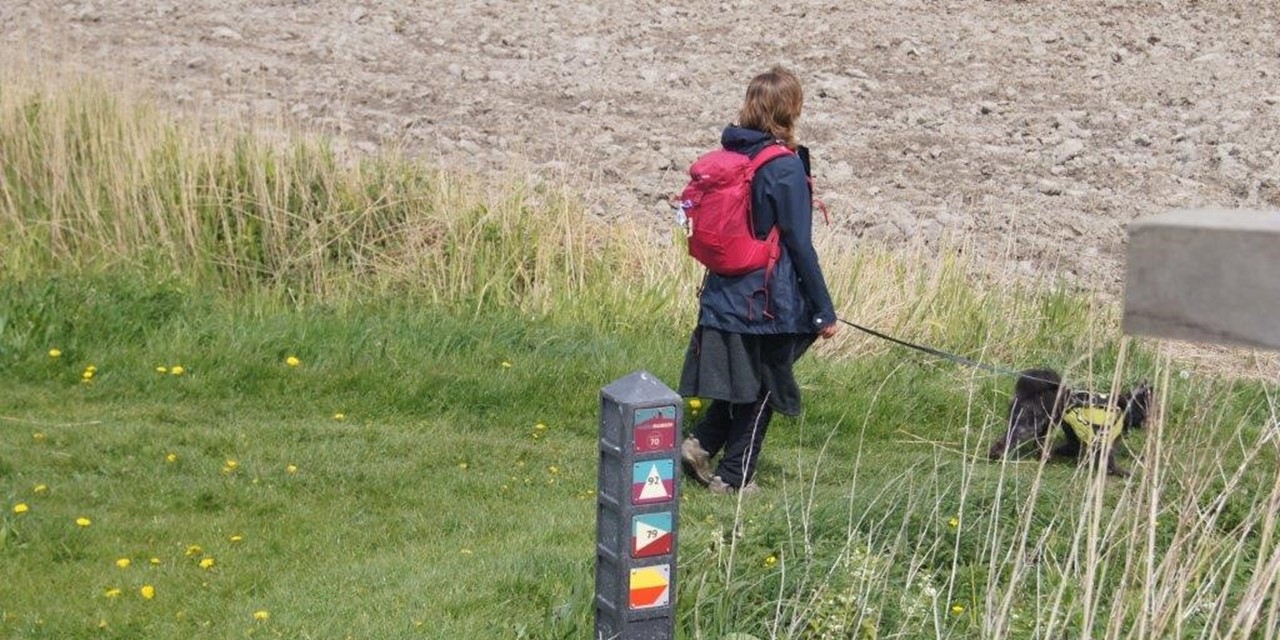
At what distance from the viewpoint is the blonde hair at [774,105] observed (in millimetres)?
6195

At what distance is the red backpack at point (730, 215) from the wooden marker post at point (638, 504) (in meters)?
1.92

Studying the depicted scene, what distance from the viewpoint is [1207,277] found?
6.45 feet

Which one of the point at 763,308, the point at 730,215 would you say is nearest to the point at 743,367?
the point at 763,308

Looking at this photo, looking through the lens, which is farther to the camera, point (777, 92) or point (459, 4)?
point (459, 4)

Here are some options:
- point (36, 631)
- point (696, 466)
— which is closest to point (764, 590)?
point (696, 466)

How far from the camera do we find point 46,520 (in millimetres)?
5855

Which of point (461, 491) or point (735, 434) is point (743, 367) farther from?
point (461, 491)

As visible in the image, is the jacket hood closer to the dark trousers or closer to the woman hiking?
the woman hiking

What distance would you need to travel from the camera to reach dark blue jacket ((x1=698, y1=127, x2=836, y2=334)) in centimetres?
619

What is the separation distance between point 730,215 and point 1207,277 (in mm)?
4249

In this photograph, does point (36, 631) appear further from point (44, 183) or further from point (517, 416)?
point (44, 183)

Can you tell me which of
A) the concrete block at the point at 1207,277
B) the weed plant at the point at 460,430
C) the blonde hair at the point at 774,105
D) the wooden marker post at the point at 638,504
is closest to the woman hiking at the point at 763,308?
the blonde hair at the point at 774,105

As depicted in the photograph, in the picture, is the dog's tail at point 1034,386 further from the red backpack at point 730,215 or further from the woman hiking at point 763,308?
the red backpack at point 730,215

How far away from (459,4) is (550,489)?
430 inches
